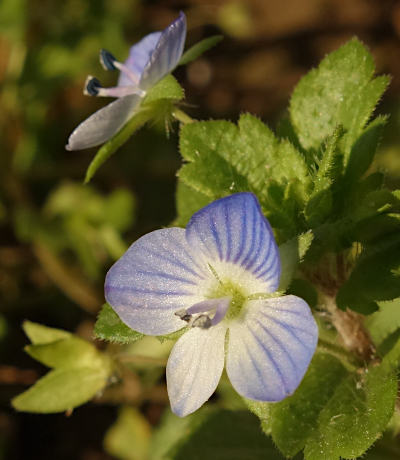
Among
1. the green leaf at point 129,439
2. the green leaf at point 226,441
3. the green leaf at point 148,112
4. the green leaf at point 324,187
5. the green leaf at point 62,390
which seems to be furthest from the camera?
the green leaf at point 129,439

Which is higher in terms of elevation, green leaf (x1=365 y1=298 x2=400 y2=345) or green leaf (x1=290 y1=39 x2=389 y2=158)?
green leaf (x1=290 y1=39 x2=389 y2=158)

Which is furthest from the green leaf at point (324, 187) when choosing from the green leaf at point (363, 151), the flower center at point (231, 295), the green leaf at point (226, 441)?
the green leaf at point (226, 441)

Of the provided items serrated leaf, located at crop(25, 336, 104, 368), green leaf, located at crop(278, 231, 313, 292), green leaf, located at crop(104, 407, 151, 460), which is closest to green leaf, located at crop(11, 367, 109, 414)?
serrated leaf, located at crop(25, 336, 104, 368)

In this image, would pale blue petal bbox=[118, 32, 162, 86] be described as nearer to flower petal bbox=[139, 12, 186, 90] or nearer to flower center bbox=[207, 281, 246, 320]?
flower petal bbox=[139, 12, 186, 90]

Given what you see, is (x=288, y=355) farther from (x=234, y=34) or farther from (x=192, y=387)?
(x=234, y=34)

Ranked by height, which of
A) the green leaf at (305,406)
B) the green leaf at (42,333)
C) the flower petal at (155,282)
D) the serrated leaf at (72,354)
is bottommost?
the green leaf at (305,406)

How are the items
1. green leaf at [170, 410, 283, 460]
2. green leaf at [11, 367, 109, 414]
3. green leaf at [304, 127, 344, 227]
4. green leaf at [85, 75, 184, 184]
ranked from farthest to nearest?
green leaf at [170, 410, 283, 460] < green leaf at [11, 367, 109, 414] < green leaf at [85, 75, 184, 184] < green leaf at [304, 127, 344, 227]

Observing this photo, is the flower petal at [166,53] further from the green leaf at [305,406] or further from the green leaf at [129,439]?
the green leaf at [129,439]
